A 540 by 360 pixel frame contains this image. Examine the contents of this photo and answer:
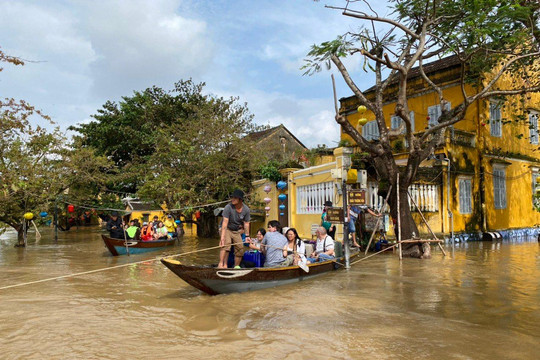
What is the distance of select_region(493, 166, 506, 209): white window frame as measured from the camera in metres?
18.4

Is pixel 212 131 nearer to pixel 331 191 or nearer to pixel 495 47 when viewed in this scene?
pixel 331 191

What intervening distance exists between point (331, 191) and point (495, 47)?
257 inches

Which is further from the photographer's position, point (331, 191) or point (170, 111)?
point (170, 111)

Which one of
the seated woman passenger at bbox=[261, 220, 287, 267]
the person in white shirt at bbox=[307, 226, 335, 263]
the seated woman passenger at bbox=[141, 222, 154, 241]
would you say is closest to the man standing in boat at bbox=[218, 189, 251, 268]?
the seated woman passenger at bbox=[261, 220, 287, 267]

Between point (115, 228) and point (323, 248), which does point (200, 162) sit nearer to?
point (115, 228)

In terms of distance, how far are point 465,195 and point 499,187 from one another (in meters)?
2.59

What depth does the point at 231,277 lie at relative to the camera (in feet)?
24.2

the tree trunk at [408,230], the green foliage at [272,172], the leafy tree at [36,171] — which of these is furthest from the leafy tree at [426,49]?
the leafy tree at [36,171]

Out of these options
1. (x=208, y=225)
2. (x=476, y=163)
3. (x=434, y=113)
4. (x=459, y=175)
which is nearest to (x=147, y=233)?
(x=208, y=225)

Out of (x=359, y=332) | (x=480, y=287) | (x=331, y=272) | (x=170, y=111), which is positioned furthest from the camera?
(x=170, y=111)

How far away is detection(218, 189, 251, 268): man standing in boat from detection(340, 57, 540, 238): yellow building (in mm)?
9001

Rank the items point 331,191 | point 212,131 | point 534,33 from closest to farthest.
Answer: point 534,33
point 331,191
point 212,131

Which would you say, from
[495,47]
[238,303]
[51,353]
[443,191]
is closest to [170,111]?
[443,191]

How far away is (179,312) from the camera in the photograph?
22.2 feet
